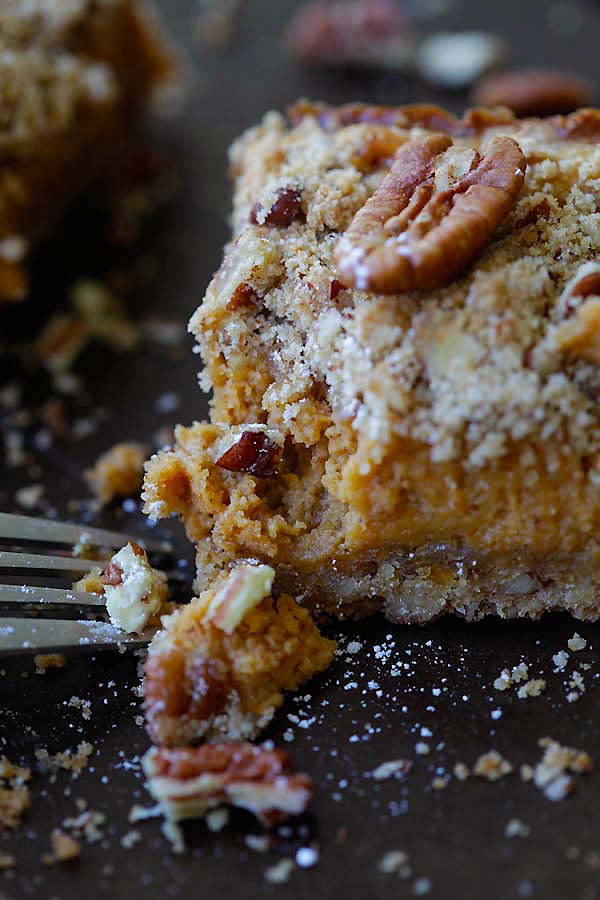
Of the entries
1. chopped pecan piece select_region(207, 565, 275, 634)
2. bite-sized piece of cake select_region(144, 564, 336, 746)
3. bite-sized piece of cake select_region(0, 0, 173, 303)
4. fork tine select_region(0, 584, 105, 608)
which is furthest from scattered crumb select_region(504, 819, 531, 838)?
bite-sized piece of cake select_region(0, 0, 173, 303)

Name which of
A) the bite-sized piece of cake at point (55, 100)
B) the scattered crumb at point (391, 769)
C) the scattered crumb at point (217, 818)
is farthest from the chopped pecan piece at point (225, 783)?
the bite-sized piece of cake at point (55, 100)

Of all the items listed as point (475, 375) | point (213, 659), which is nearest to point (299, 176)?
point (475, 375)

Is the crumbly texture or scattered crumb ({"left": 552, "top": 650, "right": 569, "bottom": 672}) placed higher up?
the crumbly texture

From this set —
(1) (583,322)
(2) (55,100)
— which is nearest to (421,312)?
(1) (583,322)

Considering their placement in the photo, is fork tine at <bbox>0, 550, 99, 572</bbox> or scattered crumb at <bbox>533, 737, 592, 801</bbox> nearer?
scattered crumb at <bbox>533, 737, 592, 801</bbox>

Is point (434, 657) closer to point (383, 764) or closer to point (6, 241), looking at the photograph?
point (383, 764)

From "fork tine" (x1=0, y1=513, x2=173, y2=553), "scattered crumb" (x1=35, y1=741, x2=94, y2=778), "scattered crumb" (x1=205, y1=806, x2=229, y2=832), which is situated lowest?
"scattered crumb" (x1=205, y1=806, x2=229, y2=832)

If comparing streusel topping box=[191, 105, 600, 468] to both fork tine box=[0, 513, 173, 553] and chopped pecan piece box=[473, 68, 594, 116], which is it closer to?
fork tine box=[0, 513, 173, 553]
